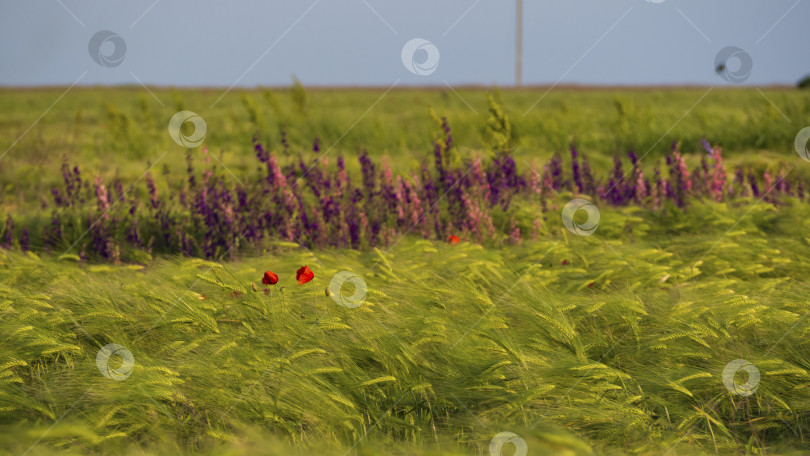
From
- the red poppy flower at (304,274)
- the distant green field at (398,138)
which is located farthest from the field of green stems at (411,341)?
the distant green field at (398,138)

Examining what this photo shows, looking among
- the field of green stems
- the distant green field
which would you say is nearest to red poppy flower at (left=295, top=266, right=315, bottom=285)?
the field of green stems

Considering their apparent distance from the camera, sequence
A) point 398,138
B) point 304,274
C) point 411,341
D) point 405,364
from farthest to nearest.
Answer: point 398,138
point 304,274
point 411,341
point 405,364

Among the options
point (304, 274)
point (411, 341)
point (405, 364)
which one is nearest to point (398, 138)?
point (304, 274)

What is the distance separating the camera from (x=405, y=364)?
2367mm

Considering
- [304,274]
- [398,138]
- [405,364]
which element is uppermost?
[398,138]

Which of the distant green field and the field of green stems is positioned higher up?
the distant green field

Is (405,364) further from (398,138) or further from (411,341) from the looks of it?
(398,138)

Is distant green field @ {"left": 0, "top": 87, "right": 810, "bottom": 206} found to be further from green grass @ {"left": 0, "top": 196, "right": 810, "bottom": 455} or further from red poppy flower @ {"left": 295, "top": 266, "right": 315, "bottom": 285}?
red poppy flower @ {"left": 295, "top": 266, "right": 315, "bottom": 285}

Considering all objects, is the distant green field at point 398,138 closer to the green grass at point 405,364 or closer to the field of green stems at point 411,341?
the field of green stems at point 411,341

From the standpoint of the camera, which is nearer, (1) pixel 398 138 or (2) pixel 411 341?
(2) pixel 411 341

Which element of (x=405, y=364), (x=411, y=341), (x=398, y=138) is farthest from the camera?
(x=398, y=138)

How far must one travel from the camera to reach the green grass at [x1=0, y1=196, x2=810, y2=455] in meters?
2.12

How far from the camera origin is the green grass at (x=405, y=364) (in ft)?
6.95

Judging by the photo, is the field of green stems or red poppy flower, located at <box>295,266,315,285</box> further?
red poppy flower, located at <box>295,266,315,285</box>
